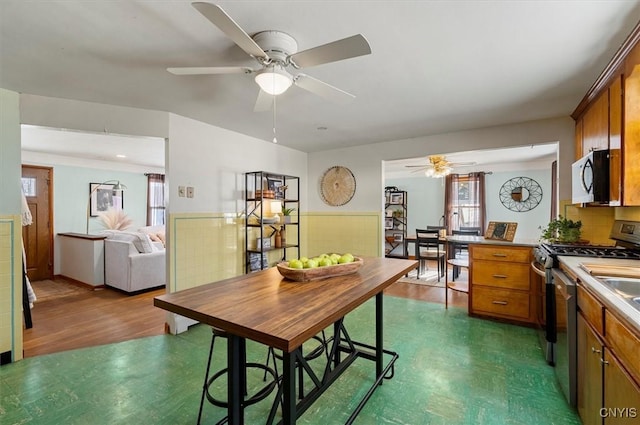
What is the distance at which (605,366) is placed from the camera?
129 cm

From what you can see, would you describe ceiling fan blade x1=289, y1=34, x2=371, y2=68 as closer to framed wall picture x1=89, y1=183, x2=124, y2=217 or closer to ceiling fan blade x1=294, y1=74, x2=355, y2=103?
ceiling fan blade x1=294, y1=74, x2=355, y2=103

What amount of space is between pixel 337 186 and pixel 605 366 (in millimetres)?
3802

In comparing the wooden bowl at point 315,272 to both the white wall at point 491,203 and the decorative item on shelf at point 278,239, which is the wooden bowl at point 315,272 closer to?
the decorative item on shelf at point 278,239

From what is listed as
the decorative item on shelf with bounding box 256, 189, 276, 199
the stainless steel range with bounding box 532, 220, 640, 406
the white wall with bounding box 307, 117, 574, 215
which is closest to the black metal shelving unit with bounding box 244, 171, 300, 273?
the decorative item on shelf with bounding box 256, 189, 276, 199

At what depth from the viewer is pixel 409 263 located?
215 cm

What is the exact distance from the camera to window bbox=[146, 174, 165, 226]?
23.0ft

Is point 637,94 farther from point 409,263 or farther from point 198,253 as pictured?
point 198,253

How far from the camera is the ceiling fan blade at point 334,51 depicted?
1.32m

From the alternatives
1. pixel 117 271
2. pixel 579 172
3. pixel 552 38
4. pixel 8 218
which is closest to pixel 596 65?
pixel 552 38

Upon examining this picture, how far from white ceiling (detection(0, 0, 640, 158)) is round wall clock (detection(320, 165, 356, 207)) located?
1688mm

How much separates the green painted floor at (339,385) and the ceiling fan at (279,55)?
200cm

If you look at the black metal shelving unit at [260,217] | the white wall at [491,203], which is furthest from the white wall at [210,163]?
the white wall at [491,203]

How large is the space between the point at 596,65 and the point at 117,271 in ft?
19.1

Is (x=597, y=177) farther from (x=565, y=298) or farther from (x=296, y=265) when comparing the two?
(x=296, y=265)
